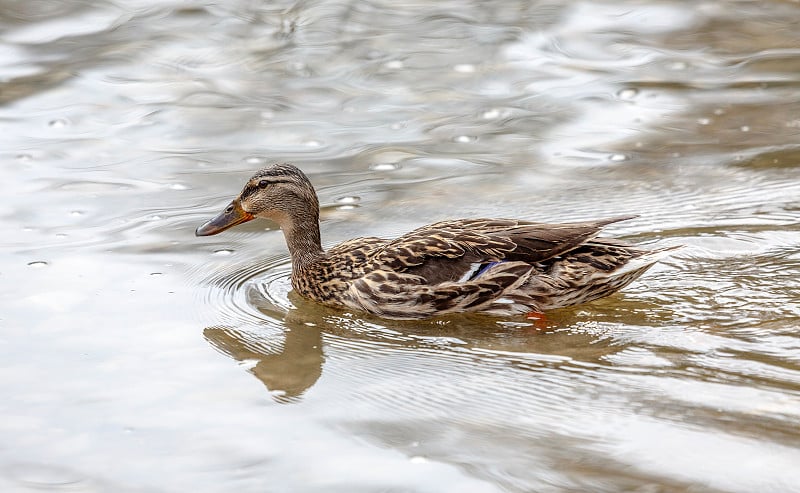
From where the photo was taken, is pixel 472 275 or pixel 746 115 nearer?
pixel 472 275

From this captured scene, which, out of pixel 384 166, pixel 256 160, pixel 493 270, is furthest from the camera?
pixel 256 160

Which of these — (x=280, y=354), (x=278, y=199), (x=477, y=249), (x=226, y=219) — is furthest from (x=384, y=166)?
(x=280, y=354)

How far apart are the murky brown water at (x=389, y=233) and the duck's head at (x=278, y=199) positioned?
15.4 inches

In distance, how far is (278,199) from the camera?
7.92 m

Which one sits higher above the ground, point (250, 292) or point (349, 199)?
point (349, 199)

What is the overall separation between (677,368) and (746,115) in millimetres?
4892

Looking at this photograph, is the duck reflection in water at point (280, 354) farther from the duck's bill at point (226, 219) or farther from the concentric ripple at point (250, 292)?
the duck's bill at point (226, 219)

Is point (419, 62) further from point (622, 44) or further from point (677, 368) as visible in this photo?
point (677, 368)

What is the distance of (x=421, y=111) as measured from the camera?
35.1ft

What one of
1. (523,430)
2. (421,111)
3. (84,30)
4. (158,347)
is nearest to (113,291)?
(158,347)

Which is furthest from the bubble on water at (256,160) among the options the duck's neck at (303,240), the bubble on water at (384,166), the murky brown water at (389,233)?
the duck's neck at (303,240)

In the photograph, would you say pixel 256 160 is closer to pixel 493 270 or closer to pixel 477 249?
pixel 477 249

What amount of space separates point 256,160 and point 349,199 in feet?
3.58

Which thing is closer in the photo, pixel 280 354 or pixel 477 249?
pixel 280 354
